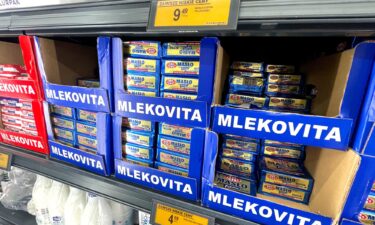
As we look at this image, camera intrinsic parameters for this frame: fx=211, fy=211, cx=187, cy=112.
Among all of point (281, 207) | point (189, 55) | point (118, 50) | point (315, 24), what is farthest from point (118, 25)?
point (281, 207)

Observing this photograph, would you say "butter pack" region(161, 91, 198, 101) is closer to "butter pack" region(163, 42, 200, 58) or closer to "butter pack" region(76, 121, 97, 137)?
"butter pack" region(163, 42, 200, 58)

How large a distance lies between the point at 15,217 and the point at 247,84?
136cm

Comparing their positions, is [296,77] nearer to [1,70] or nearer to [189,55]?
[189,55]

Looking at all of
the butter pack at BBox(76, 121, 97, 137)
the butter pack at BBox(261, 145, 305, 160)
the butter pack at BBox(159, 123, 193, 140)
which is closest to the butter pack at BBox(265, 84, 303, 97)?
the butter pack at BBox(261, 145, 305, 160)

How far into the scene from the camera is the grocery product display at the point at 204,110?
396 mm

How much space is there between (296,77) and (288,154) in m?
0.22

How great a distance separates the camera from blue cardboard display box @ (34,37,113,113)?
1.91ft

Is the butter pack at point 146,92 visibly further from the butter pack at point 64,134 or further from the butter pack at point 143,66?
the butter pack at point 64,134

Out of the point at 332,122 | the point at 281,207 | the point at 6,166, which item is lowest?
the point at 6,166

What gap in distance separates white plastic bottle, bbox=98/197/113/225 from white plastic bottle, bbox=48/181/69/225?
21 cm

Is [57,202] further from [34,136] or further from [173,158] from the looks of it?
[173,158]

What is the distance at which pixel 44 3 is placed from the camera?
0.59m

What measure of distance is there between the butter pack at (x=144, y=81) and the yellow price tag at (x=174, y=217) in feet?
1.06

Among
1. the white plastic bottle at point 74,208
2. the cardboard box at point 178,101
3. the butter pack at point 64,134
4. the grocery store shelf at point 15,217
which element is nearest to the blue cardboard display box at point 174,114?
the cardboard box at point 178,101
